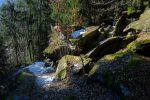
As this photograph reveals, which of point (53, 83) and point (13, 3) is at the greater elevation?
point (13, 3)

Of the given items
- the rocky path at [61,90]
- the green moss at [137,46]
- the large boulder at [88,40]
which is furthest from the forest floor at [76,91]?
the large boulder at [88,40]

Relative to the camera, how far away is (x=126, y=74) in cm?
1636

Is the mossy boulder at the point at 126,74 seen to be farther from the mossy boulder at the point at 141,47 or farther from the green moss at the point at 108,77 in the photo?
the mossy boulder at the point at 141,47

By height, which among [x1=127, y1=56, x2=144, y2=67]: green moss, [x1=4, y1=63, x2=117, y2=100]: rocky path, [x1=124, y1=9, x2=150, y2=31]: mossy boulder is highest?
[x1=124, y1=9, x2=150, y2=31]: mossy boulder

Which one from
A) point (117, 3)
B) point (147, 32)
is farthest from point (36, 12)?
point (147, 32)

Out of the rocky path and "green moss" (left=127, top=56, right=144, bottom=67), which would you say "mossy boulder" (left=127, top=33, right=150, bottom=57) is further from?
the rocky path

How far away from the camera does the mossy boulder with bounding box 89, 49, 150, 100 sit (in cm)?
1515

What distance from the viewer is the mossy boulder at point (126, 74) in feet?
49.7

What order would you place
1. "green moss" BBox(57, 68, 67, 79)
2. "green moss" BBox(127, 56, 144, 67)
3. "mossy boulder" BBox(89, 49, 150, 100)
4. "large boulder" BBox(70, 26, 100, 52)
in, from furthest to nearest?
"large boulder" BBox(70, 26, 100, 52) < "green moss" BBox(57, 68, 67, 79) < "green moss" BBox(127, 56, 144, 67) < "mossy boulder" BBox(89, 49, 150, 100)

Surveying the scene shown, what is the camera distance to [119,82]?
52.2 feet

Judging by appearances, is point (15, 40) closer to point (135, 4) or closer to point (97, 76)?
point (135, 4)

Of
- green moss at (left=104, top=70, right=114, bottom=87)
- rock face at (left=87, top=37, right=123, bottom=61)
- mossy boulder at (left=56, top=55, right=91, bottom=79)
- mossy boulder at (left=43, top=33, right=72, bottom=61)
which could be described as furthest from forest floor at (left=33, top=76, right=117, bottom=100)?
mossy boulder at (left=43, top=33, right=72, bottom=61)

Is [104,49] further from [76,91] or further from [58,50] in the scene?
[58,50]

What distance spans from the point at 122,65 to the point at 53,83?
5.86 meters
